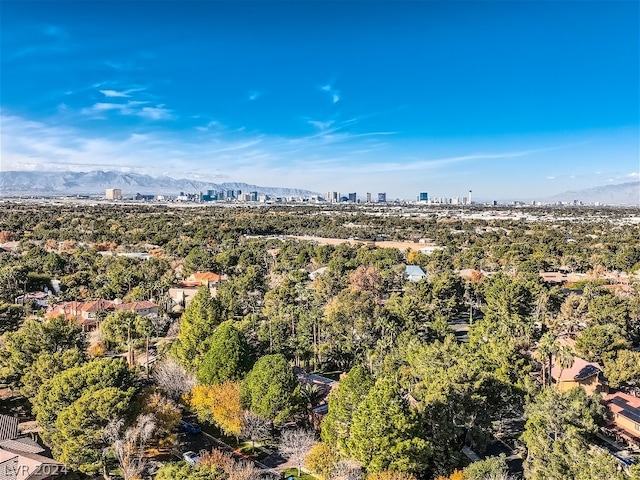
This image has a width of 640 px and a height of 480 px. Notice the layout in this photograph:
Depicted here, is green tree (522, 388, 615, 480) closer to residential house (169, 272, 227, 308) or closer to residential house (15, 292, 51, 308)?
residential house (169, 272, 227, 308)

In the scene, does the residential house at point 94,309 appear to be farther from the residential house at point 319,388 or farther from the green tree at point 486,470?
the green tree at point 486,470

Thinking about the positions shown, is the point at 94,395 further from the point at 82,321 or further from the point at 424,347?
the point at 82,321

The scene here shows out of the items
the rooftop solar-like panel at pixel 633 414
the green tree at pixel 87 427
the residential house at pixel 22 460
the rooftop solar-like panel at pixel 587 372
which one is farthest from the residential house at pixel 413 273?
the residential house at pixel 22 460

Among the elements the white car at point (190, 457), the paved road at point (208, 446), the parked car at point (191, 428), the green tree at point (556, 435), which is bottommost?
the paved road at point (208, 446)

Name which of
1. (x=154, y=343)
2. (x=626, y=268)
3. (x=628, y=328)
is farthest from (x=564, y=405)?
(x=626, y=268)

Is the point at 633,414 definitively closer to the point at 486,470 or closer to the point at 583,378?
the point at 583,378

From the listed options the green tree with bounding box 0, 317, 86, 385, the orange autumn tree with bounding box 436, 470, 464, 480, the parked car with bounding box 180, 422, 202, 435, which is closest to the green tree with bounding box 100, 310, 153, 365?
the green tree with bounding box 0, 317, 86, 385

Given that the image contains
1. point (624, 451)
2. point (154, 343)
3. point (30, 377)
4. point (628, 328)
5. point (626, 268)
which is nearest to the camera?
point (624, 451)

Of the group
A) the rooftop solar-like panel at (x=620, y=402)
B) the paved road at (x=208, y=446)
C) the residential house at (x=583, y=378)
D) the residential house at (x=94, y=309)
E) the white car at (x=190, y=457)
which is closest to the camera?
the white car at (x=190, y=457)
